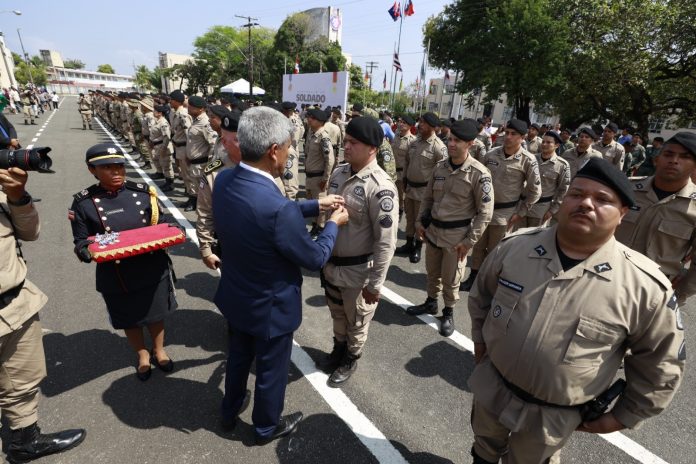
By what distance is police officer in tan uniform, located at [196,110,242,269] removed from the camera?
3131 millimetres

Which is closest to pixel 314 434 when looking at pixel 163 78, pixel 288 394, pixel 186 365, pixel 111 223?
pixel 288 394

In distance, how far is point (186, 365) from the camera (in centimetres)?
328

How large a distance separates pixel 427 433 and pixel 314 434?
2.76 feet

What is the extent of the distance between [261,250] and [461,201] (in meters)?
2.69

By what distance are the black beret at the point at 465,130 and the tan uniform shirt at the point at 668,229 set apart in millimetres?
1543

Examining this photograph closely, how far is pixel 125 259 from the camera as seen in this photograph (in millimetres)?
2768

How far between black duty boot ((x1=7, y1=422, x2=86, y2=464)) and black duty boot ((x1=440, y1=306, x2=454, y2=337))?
3260 mm

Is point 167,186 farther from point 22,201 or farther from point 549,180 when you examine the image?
point 549,180

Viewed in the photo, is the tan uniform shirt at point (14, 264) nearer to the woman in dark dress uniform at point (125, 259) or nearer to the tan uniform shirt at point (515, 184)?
the woman in dark dress uniform at point (125, 259)

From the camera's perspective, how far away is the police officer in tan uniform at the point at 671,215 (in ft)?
9.38

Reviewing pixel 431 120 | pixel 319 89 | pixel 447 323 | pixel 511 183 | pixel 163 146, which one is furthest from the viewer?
pixel 319 89

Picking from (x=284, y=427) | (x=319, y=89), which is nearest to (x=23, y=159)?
(x=284, y=427)

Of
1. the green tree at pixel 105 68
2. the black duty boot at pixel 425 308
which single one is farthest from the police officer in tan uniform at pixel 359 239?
the green tree at pixel 105 68

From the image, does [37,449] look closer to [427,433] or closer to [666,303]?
[427,433]
